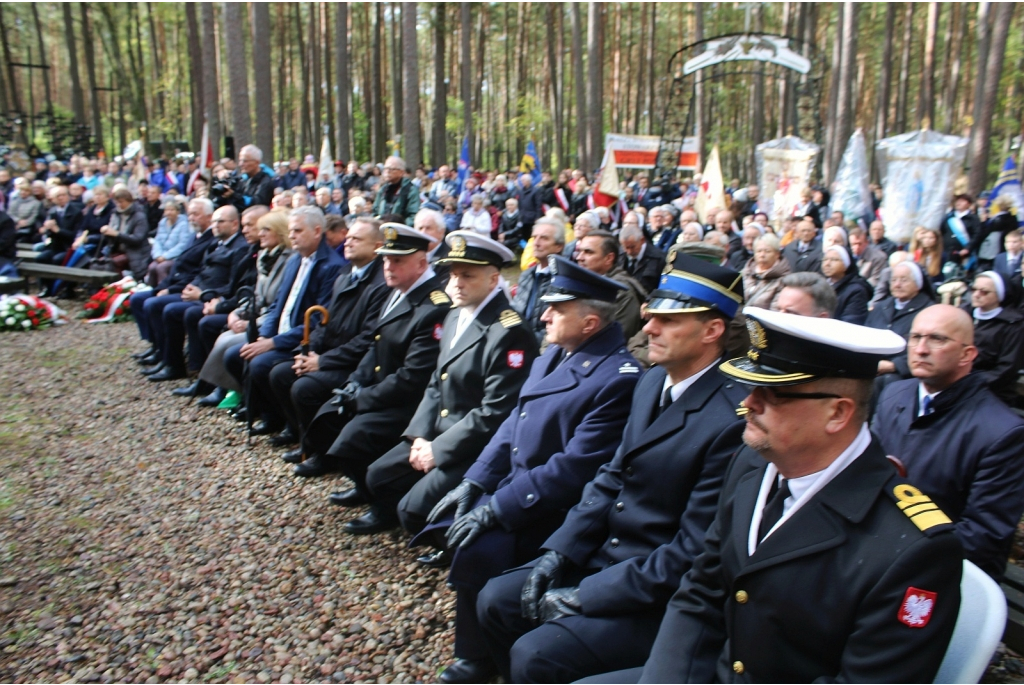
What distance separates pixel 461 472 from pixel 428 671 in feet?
3.25

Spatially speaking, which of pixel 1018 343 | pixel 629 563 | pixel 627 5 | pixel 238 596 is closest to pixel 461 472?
pixel 238 596

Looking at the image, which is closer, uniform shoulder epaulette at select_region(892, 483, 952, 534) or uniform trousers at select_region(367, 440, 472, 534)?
uniform shoulder epaulette at select_region(892, 483, 952, 534)

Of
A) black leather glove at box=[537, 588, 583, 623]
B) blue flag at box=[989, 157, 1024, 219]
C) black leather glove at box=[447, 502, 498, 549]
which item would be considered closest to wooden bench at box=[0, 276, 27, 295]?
black leather glove at box=[447, 502, 498, 549]

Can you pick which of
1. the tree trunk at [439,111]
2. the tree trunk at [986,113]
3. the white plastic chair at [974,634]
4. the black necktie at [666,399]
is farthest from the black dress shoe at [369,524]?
the tree trunk at [439,111]

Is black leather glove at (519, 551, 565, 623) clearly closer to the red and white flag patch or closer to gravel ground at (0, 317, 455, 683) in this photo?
gravel ground at (0, 317, 455, 683)

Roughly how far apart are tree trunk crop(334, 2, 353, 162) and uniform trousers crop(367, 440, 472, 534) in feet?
73.3

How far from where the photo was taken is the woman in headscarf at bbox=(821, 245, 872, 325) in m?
6.40

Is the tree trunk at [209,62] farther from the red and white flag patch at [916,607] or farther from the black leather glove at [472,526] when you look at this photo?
the red and white flag patch at [916,607]

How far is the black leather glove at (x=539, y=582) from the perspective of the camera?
2.74 meters

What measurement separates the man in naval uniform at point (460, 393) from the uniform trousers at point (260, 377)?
1.99 m

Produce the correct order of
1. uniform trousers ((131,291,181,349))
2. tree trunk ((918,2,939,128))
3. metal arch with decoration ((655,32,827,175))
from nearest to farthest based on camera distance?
uniform trousers ((131,291,181,349))
metal arch with decoration ((655,32,827,175))
tree trunk ((918,2,939,128))

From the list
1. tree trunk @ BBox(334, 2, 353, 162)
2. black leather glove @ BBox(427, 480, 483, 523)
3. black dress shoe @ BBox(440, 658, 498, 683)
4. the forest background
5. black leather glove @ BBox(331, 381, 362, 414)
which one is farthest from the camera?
tree trunk @ BBox(334, 2, 353, 162)

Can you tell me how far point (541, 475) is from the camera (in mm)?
3184

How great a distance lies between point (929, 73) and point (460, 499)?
27.4 m
